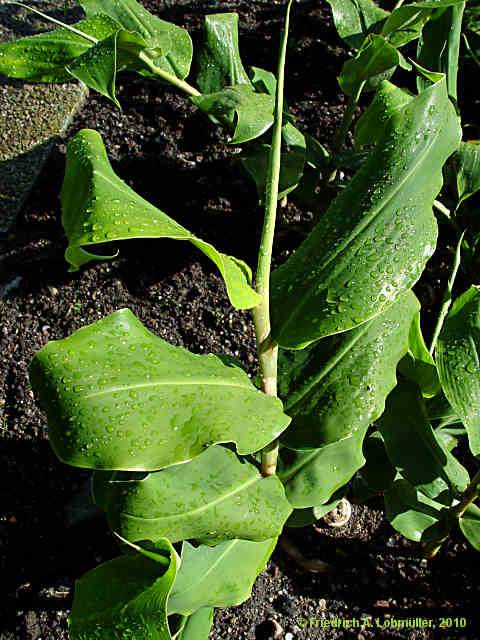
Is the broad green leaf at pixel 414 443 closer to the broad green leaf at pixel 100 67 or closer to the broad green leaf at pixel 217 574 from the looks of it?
the broad green leaf at pixel 217 574

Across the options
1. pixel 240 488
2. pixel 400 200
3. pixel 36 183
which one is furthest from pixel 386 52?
pixel 36 183

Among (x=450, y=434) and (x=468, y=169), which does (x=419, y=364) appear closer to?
(x=450, y=434)

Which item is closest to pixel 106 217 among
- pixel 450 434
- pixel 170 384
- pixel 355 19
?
pixel 170 384

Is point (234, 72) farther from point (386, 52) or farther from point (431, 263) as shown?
point (431, 263)

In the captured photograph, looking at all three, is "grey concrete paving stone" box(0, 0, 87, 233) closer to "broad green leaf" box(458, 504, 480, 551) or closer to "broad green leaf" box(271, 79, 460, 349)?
"broad green leaf" box(271, 79, 460, 349)

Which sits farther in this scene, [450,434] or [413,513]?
[450,434]

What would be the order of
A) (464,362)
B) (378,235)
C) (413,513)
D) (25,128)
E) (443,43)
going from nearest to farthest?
(378,235), (464,362), (413,513), (443,43), (25,128)
